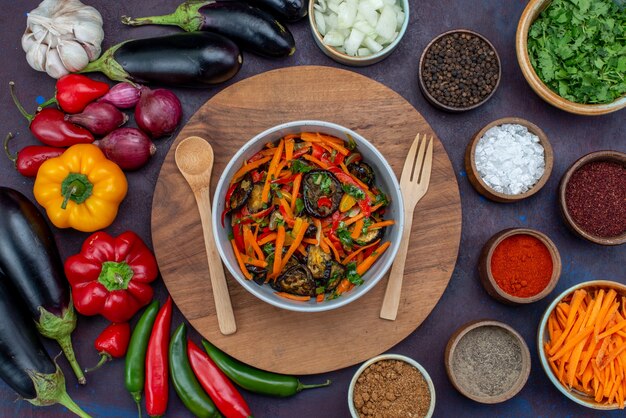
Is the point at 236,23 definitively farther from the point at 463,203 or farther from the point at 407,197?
the point at 463,203

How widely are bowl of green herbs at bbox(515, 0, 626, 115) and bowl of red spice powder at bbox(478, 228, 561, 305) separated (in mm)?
603

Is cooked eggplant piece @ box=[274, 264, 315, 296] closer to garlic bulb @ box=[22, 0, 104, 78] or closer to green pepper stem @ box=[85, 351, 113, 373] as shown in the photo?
green pepper stem @ box=[85, 351, 113, 373]

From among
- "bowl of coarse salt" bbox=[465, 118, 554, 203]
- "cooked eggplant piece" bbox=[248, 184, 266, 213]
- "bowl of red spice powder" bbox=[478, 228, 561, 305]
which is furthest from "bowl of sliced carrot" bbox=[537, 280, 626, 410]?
"cooked eggplant piece" bbox=[248, 184, 266, 213]

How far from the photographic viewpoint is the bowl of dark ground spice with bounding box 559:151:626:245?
8.71ft

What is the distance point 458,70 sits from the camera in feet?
8.79

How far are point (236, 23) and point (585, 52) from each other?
154cm

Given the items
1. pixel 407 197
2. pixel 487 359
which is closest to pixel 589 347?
pixel 487 359

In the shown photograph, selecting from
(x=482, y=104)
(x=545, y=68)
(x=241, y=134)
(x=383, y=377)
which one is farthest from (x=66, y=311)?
(x=545, y=68)

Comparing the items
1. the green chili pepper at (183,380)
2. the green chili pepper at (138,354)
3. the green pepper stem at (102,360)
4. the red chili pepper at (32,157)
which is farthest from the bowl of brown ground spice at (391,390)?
the red chili pepper at (32,157)

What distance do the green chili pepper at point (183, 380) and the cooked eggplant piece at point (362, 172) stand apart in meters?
1.02

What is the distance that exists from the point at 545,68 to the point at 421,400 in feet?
5.03

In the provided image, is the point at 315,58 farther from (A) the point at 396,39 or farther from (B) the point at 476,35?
(B) the point at 476,35

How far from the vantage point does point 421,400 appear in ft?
8.36

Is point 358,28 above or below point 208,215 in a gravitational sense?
above
